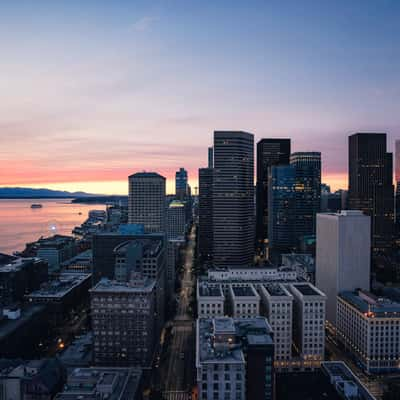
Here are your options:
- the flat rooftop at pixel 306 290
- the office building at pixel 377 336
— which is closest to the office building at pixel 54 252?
the flat rooftop at pixel 306 290

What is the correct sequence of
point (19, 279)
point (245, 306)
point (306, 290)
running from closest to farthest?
point (245, 306), point (306, 290), point (19, 279)

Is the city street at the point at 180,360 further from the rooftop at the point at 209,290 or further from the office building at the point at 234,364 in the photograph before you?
the office building at the point at 234,364

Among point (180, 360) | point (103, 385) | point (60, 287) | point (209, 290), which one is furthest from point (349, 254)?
point (60, 287)

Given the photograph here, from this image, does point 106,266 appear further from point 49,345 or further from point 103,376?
point 103,376

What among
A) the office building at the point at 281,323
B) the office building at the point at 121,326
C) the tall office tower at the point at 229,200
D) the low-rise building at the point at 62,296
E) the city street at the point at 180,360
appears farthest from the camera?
the tall office tower at the point at 229,200

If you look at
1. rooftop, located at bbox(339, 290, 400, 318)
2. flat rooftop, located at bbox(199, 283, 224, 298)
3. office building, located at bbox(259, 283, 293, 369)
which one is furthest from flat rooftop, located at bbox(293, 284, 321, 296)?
flat rooftop, located at bbox(199, 283, 224, 298)

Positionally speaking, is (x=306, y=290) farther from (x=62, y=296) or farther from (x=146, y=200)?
(x=146, y=200)

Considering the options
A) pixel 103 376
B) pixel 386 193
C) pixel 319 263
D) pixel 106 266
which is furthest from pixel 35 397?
pixel 386 193

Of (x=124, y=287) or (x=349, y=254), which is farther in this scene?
(x=349, y=254)
